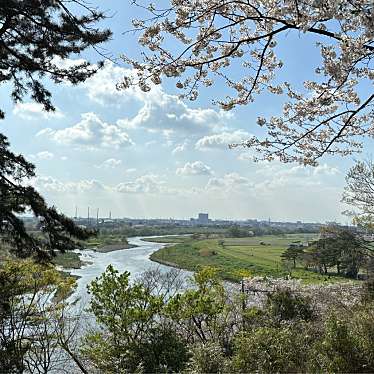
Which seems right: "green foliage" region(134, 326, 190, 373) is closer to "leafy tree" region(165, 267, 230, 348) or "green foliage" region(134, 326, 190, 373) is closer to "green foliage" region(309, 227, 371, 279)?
"leafy tree" region(165, 267, 230, 348)

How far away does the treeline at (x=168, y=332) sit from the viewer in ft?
14.6

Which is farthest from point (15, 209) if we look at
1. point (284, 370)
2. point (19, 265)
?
point (284, 370)

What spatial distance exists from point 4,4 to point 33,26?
1.87ft

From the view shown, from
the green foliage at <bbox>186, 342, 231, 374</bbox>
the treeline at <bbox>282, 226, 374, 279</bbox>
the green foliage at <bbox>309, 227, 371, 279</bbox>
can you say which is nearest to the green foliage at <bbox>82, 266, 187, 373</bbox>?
the green foliage at <bbox>186, 342, 231, 374</bbox>

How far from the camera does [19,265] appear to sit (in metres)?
7.00

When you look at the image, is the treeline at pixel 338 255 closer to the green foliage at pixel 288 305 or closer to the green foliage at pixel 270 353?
the green foliage at pixel 288 305

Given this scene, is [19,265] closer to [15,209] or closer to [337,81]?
[15,209]

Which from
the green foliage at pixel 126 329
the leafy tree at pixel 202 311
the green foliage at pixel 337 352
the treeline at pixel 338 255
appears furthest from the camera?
the treeline at pixel 338 255

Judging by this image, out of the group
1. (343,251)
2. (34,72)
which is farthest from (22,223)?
(343,251)

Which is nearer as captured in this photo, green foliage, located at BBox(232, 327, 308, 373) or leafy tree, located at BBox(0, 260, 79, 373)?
green foliage, located at BBox(232, 327, 308, 373)

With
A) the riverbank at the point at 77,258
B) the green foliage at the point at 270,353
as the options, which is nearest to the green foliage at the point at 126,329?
the green foliage at the point at 270,353

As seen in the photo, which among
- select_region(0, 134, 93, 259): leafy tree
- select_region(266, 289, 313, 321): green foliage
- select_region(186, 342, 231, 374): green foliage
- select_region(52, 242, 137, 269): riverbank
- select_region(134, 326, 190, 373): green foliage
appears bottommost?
select_region(52, 242, 137, 269): riverbank

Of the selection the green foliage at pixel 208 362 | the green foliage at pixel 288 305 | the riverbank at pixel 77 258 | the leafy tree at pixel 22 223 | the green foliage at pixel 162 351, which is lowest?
the riverbank at pixel 77 258

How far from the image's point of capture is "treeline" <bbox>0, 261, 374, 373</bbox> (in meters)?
4.46
